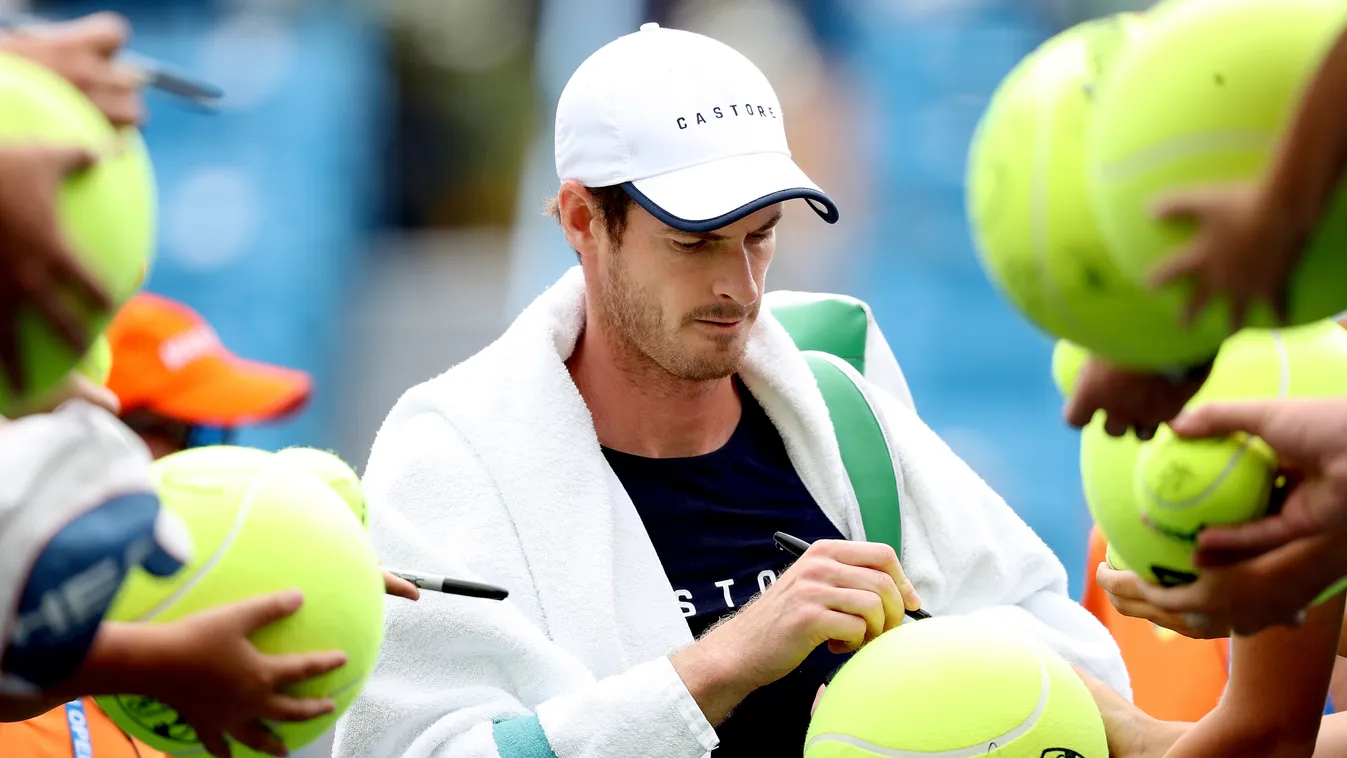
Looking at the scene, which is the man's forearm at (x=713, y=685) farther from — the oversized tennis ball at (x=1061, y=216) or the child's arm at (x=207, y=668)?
the oversized tennis ball at (x=1061, y=216)

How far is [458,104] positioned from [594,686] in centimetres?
795

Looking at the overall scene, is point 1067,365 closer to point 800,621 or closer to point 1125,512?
point 1125,512

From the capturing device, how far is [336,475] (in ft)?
6.54

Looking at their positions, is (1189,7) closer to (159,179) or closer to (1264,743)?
(1264,743)

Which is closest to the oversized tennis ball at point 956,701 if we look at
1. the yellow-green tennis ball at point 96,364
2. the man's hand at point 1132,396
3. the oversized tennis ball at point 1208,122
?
the man's hand at point 1132,396

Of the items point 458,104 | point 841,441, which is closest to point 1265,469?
point 841,441

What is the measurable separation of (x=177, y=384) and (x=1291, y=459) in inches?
110

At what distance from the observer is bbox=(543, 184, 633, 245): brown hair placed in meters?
2.88

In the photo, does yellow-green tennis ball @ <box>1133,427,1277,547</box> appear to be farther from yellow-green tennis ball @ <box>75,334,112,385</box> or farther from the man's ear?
the man's ear

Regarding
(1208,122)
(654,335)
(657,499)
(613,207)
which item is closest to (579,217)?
(613,207)

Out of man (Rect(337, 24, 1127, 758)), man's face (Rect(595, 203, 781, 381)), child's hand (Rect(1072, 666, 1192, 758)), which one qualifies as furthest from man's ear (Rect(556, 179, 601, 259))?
child's hand (Rect(1072, 666, 1192, 758))

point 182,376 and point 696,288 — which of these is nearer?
point 696,288

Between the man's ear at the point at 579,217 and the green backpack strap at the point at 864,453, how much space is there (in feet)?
1.58

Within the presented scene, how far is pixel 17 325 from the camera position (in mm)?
1445
